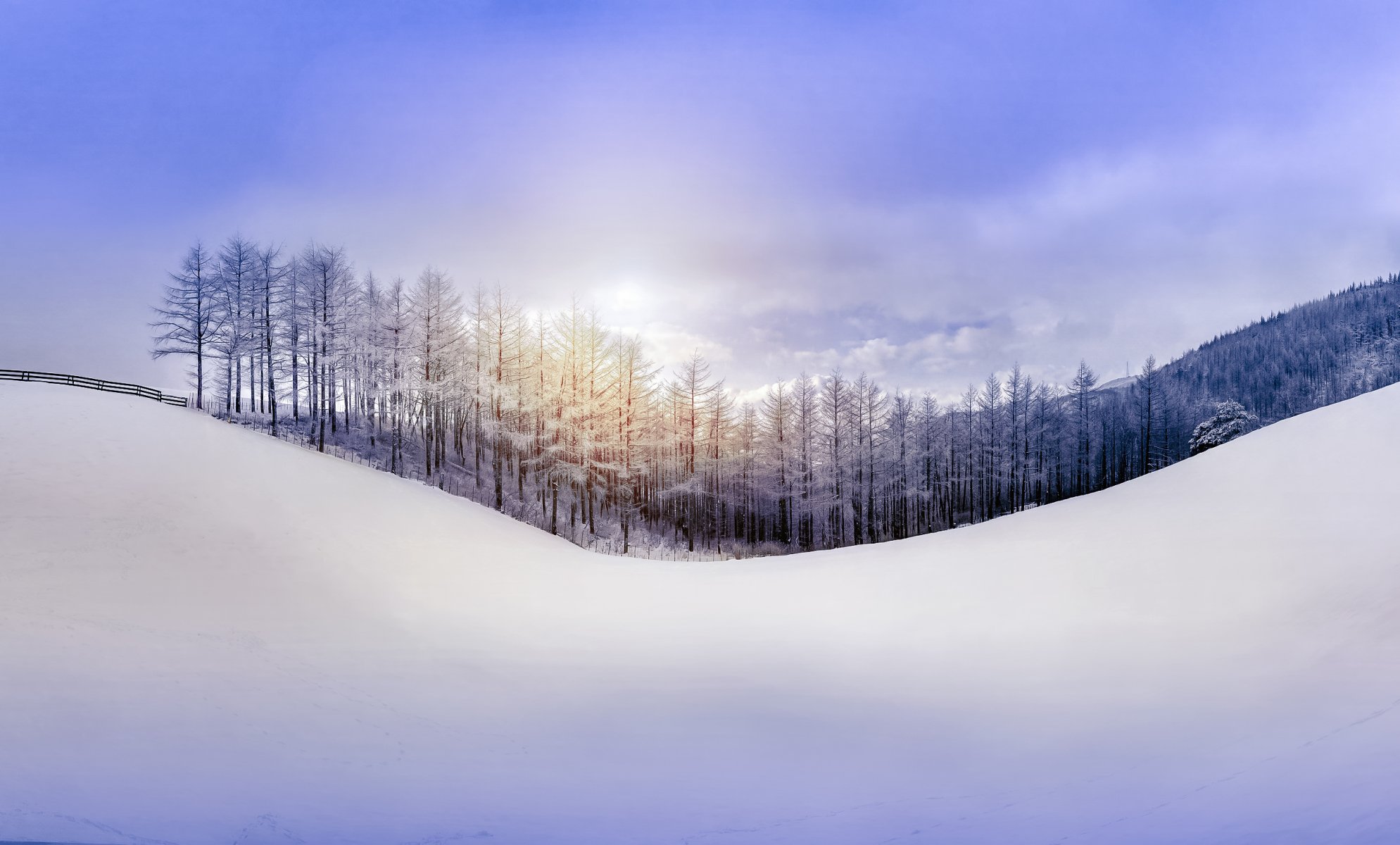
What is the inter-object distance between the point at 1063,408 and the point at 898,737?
53.3 metres

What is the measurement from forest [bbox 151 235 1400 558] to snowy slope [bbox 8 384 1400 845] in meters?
16.9

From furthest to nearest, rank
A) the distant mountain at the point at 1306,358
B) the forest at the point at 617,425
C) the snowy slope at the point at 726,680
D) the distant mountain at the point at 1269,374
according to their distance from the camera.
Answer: the distant mountain at the point at 1306,358 < the distant mountain at the point at 1269,374 < the forest at the point at 617,425 < the snowy slope at the point at 726,680

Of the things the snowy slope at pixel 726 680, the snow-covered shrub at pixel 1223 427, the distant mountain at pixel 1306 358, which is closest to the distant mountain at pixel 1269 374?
the distant mountain at pixel 1306 358

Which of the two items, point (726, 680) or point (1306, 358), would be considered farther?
point (1306, 358)

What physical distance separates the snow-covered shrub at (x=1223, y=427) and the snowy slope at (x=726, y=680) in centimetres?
3276

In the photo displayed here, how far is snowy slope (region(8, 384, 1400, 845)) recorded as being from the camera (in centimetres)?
589

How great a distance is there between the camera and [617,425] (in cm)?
3666

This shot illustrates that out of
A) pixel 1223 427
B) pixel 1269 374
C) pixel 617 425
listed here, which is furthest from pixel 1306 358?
pixel 617 425

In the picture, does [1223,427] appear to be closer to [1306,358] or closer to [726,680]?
[726,680]

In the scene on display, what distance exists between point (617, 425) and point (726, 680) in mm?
28084

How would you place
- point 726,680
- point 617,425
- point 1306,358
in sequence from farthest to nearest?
point 1306,358 → point 617,425 → point 726,680

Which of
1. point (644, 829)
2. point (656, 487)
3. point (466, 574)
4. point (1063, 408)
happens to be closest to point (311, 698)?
point (644, 829)

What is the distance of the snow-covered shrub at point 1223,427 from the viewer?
4356cm

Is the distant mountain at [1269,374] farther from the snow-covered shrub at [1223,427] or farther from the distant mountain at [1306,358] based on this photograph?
the snow-covered shrub at [1223,427]
